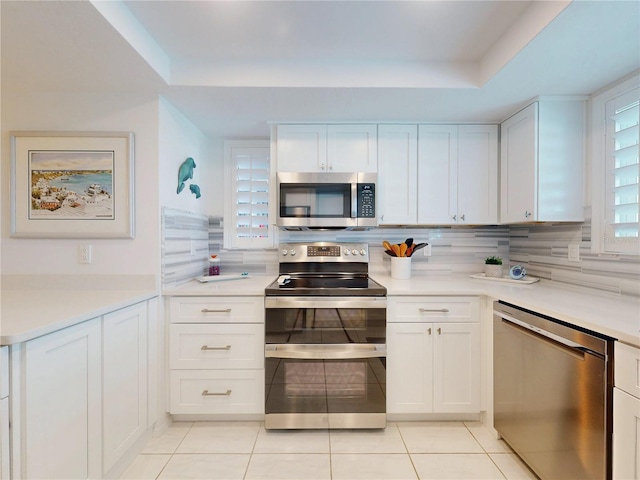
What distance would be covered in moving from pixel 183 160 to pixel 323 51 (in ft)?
4.06

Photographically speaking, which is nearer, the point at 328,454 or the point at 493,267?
the point at 328,454

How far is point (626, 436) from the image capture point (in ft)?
3.51

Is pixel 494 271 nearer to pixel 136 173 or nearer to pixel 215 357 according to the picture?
pixel 215 357

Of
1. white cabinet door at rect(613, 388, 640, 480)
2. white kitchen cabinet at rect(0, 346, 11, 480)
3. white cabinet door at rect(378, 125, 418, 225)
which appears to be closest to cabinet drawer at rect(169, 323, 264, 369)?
white kitchen cabinet at rect(0, 346, 11, 480)

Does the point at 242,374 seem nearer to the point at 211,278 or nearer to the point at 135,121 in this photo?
the point at 211,278

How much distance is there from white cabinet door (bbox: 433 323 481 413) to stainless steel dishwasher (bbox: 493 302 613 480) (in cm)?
15

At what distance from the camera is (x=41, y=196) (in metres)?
1.88

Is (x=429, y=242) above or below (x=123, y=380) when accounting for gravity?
above

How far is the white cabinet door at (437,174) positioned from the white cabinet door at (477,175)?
0.14ft

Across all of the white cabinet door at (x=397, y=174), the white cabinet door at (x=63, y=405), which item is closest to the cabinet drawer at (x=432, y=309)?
the white cabinet door at (x=397, y=174)

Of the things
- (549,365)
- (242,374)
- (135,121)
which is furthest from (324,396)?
(135,121)

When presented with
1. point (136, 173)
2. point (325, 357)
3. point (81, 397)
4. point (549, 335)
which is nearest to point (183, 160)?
point (136, 173)

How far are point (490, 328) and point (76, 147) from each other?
2.72 meters

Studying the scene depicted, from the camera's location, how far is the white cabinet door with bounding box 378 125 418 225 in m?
2.34
